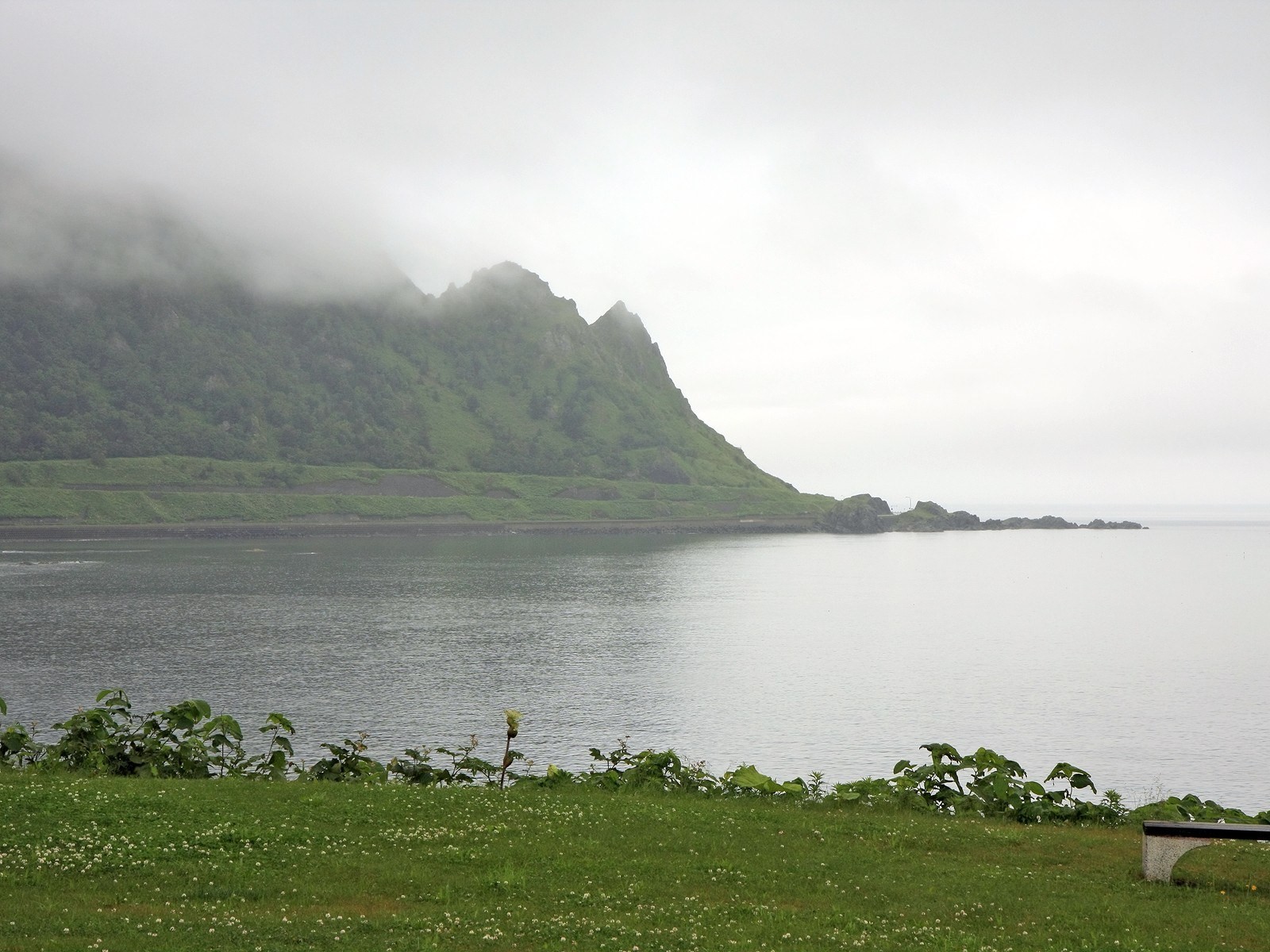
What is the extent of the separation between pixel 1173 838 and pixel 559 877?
903 cm

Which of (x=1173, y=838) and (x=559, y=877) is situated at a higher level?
(x=1173, y=838)

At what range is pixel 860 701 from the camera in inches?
2426

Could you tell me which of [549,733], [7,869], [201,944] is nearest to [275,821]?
[7,869]

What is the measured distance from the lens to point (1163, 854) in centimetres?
1566

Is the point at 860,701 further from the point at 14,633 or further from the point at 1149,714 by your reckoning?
the point at 14,633

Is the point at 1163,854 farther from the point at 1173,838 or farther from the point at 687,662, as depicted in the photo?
the point at 687,662

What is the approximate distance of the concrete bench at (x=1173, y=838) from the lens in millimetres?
A: 15031

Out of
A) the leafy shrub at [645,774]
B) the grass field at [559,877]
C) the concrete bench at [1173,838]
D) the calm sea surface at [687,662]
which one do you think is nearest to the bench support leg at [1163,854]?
the concrete bench at [1173,838]

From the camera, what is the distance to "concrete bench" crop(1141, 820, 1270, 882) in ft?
49.3

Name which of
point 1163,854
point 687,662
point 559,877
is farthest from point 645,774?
point 687,662

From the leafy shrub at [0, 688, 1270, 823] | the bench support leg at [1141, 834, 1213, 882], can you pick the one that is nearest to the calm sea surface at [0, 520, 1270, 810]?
the leafy shrub at [0, 688, 1270, 823]

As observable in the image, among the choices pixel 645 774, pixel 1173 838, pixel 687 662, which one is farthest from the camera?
pixel 687 662

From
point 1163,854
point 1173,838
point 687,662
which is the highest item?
point 1173,838

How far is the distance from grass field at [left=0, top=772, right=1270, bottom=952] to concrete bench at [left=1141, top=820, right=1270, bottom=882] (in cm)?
38
